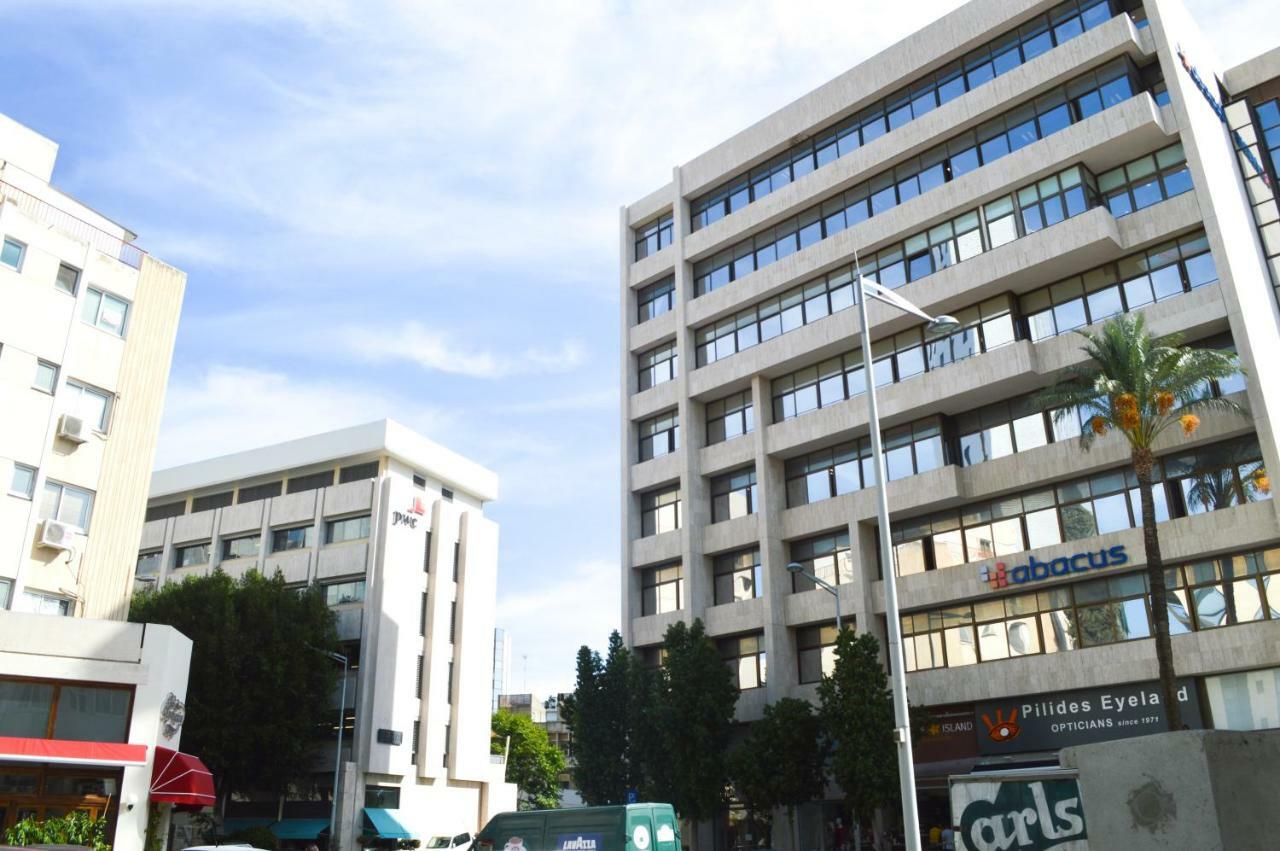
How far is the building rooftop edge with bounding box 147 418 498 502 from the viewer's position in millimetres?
56125

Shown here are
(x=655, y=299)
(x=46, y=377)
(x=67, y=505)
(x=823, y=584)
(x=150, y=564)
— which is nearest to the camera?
(x=67, y=505)

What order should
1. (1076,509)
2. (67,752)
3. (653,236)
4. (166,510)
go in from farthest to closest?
(166,510) → (653,236) → (1076,509) → (67,752)

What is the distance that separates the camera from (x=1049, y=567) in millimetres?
33938

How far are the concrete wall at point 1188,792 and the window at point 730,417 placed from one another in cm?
3821

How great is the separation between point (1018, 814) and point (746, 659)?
3523 cm

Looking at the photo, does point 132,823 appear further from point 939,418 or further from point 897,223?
point 897,223

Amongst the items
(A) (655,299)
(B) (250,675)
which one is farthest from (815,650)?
(B) (250,675)

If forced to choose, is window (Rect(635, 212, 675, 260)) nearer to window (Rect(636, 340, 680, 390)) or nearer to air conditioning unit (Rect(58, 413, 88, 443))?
window (Rect(636, 340, 680, 390))

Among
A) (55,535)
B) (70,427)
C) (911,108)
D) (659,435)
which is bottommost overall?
(55,535)

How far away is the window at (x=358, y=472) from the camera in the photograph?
56.5 meters

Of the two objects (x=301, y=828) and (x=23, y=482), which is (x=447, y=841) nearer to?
(x=301, y=828)

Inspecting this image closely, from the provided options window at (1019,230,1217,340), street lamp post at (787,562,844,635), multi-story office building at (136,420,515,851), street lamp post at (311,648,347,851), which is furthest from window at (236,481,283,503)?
window at (1019,230,1217,340)

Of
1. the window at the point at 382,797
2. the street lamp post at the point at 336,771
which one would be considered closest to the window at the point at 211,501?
the street lamp post at the point at 336,771

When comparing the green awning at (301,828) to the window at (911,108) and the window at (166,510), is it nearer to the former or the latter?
the window at (166,510)
